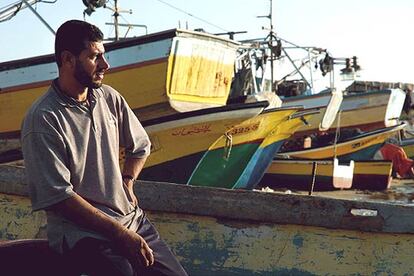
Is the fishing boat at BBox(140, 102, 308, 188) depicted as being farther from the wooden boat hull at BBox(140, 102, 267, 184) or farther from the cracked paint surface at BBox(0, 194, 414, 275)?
the cracked paint surface at BBox(0, 194, 414, 275)

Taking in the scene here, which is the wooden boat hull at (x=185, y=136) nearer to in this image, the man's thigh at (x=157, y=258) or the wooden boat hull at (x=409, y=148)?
the man's thigh at (x=157, y=258)

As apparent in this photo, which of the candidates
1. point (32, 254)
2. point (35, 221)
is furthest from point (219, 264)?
point (32, 254)

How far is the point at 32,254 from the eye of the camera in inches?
103

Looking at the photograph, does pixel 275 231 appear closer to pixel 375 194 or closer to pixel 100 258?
pixel 100 258

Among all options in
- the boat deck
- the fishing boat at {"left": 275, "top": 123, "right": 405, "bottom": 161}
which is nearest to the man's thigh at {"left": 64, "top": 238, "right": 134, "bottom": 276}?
the boat deck

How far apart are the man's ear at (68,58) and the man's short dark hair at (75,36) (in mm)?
13

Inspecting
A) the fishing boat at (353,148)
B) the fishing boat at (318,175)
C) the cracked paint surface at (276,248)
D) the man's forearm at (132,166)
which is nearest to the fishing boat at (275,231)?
the cracked paint surface at (276,248)

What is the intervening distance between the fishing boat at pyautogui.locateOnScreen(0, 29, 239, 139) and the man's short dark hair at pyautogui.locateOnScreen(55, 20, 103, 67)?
224 inches

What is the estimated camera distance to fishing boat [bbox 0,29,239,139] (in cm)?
811

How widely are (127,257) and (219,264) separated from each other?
5.31ft

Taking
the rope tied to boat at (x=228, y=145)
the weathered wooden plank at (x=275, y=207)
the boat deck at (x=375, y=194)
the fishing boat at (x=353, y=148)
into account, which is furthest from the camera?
the fishing boat at (x=353, y=148)

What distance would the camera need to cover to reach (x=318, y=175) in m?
13.2

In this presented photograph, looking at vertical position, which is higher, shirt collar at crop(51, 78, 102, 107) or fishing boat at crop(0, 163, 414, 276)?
shirt collar at crop(51, 78, 102, 107)

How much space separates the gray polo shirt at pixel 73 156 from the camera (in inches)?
88.7
